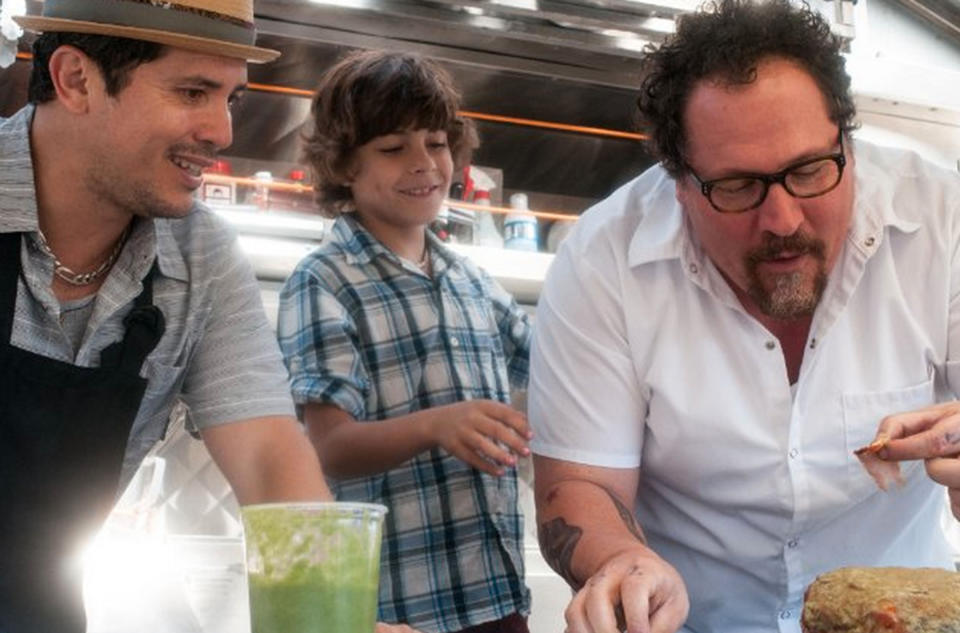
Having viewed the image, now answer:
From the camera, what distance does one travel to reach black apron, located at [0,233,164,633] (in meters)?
1.26

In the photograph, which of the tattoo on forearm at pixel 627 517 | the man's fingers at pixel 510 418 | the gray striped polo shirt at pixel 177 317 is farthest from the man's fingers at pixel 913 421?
the gray striped polo shirt at pixel 177 317

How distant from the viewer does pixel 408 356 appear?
186 centimetres

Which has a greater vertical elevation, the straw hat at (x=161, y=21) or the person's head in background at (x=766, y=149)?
the straw hat at (x=161, y=21)

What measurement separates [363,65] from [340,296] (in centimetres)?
44

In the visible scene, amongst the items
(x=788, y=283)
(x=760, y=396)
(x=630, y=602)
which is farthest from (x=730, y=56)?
(x=630, y=602)

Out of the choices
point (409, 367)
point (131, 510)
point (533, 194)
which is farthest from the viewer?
point (533, 194)

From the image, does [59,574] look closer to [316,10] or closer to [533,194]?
[316,10]

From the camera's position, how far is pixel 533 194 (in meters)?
2.86

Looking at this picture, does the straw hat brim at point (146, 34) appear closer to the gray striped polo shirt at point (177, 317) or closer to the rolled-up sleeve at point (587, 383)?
the gray striped polo shirt at point (177, 317)

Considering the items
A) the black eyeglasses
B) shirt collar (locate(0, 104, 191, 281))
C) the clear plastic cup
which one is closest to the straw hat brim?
shirt collar (locate(0, 104, 191, 281))

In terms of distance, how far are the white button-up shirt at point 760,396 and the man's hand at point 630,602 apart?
330 mm

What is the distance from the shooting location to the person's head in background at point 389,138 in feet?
6.47

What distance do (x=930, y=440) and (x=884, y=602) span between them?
300 mm

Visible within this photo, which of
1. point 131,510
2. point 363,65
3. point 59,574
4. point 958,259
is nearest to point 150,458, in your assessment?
point 131,510
